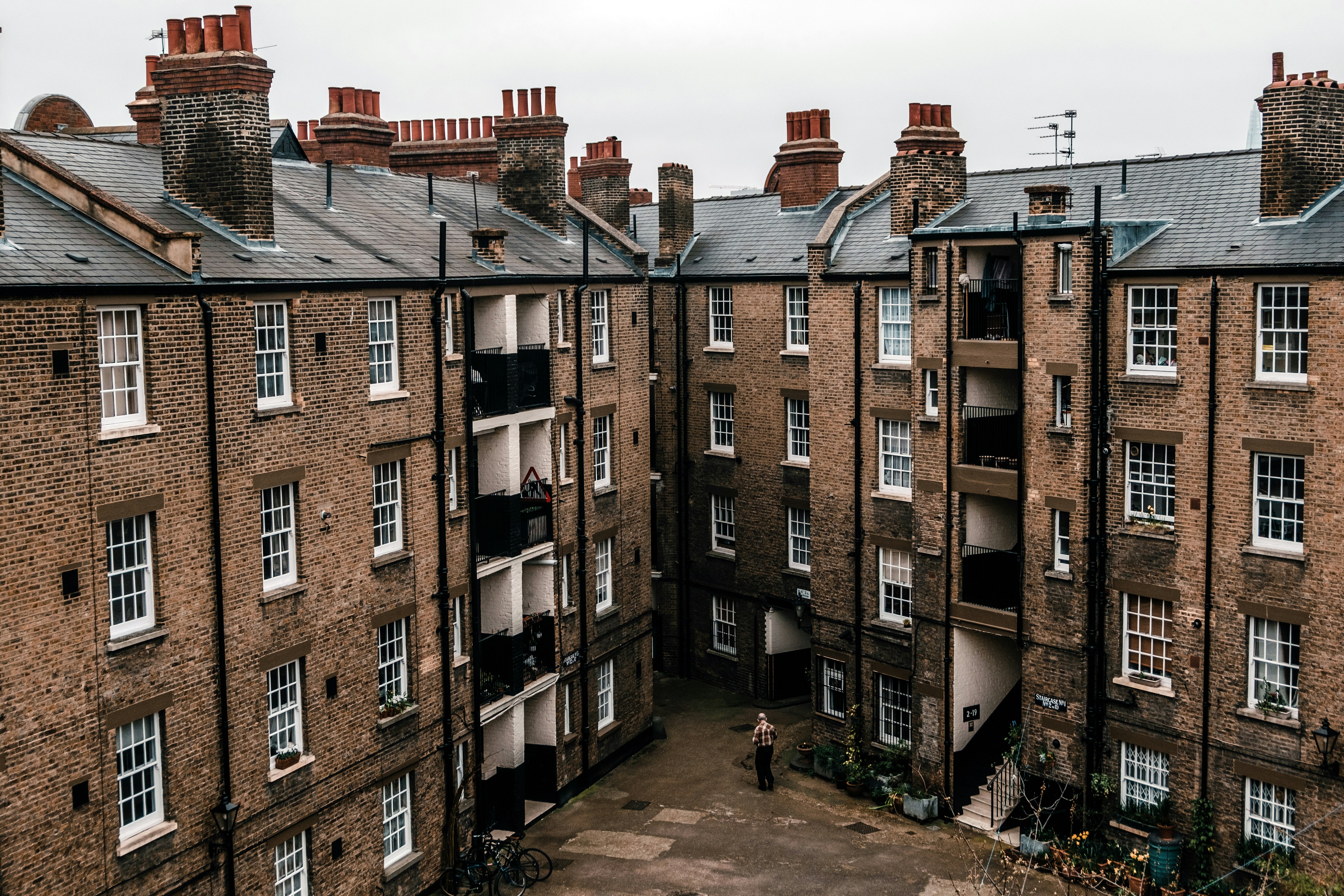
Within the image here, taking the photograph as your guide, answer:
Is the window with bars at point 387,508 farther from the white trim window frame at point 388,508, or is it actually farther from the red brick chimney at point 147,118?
the red brick chimney at point 147,118

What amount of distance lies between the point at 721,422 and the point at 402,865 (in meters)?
17.9

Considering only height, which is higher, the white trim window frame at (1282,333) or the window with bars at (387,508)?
the white trim window frame at (1282,333)

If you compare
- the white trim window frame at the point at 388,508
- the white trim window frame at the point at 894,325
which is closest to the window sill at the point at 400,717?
the white trim window frame at the point at 388,508

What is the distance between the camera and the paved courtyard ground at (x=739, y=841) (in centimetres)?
2680

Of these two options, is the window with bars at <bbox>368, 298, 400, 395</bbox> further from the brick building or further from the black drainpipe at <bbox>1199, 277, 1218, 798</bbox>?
the black drainpipe at <bbox>1199, 277, 1218, 798</bbox>

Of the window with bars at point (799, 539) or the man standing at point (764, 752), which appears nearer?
the man standing at point (764, 752)

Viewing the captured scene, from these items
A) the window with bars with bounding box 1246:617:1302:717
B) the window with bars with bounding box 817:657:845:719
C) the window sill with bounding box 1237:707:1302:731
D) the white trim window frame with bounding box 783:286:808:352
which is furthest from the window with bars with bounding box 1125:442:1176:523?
the white trim window frame with bounding box 783:286:808:352

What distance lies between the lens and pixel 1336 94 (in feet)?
85.1

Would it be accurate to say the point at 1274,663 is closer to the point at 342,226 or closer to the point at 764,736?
the point at 764,736

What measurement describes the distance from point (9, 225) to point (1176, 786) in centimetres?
2315

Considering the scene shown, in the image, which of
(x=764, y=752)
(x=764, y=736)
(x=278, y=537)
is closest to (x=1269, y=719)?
(x=764, y=736)

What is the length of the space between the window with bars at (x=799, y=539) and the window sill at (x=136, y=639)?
20802 millimetres

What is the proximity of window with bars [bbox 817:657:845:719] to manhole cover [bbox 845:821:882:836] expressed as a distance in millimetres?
4444

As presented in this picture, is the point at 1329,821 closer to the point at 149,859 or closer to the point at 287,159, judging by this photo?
the point at 149,859
